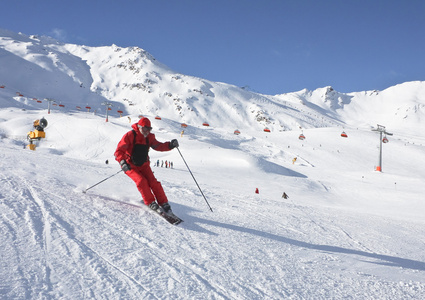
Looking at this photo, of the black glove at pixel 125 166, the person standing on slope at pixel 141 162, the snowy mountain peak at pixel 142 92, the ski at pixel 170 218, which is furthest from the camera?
the snowy mountain peak at pixel 142 92

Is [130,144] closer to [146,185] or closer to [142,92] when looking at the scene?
[146,185]

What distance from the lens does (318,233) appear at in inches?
190

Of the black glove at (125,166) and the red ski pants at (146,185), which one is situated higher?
the black glove at (125,166)

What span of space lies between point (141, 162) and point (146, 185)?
43 cm

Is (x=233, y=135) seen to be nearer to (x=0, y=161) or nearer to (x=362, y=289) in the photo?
(x=0, y=161)

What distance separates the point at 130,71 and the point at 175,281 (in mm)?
204529

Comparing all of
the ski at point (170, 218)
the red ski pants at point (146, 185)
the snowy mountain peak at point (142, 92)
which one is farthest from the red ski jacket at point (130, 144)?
the snowy mountain peak at point (142, 92)

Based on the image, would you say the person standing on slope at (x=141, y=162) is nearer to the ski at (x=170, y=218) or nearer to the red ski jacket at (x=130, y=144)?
the red ski jacket at (x=130, y=144)

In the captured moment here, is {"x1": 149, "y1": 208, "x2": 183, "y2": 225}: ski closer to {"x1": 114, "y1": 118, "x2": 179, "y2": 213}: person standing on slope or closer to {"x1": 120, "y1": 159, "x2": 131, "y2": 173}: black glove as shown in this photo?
{"x1": 114, "y1": 118, "x2": 179, "y2": 213}: person standing on slope

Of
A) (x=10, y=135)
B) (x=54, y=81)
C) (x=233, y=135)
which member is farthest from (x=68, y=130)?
(x=54, y=81)

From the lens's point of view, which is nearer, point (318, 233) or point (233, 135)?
point (318, 233)

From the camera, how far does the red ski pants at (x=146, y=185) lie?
4.73 metres

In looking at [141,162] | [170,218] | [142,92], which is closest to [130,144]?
[141,162]

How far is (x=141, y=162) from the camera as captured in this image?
Result: 4.96 meters
